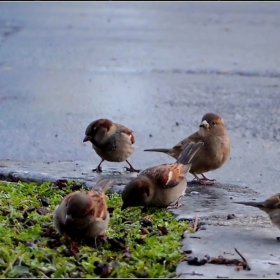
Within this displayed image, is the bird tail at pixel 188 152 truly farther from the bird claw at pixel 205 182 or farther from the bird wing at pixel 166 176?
the bird wing at pixel 166 176

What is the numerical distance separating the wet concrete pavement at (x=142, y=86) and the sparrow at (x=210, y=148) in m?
0.30

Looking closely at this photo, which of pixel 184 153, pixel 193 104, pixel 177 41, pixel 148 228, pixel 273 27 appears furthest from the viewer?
pixel 273 27

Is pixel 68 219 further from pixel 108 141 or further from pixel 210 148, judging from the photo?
pixel 108 141

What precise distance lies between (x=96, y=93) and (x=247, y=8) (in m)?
16.9

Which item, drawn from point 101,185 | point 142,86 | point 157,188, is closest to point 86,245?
point 101,185

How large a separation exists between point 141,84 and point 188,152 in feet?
20.0

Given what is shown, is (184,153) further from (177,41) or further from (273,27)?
(273,27)

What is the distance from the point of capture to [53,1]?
31.0 m

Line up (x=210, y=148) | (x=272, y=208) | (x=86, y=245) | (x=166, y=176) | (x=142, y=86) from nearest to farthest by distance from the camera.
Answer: (x=86, y=245), (x=272, y=208), (x=166, y=176), (x=210, y=148), (x=142, y=86)

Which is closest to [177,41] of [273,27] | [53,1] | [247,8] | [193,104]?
[273,27]

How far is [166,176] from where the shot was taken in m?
6.38

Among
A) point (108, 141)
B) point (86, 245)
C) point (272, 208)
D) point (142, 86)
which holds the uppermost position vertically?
point (142, 86)

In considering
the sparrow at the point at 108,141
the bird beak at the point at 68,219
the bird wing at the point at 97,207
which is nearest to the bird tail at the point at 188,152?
the sparrow at the point at 108,141

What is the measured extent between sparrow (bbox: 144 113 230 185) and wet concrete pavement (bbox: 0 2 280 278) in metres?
0.30
